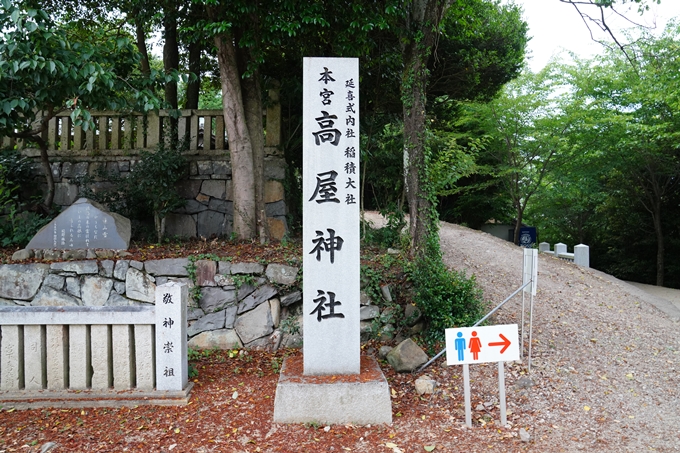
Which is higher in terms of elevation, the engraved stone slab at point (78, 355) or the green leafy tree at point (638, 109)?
the green leafy tree at point (638, 109)

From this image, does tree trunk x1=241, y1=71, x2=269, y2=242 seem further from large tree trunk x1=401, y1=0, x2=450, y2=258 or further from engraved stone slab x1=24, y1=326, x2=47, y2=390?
engraved stone slab x1=24, y1=326, x2=47, y2=390

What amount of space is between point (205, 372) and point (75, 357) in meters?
1.27

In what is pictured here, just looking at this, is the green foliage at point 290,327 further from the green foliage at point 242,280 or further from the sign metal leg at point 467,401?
the sign metal leg at point 467,401

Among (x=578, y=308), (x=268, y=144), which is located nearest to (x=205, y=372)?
(x=268, y=144)

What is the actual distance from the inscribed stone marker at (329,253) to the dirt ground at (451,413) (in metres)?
0.64

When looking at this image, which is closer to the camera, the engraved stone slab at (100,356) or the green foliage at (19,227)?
the engraved stone slab at (100,356)

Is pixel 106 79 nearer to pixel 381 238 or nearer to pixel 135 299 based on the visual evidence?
pixel 135 299

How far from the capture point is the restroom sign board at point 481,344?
383cm

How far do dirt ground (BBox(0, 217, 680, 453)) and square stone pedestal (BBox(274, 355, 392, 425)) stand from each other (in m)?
0.08

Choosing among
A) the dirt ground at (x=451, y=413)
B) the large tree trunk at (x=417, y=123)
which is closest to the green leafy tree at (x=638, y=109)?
the large tree trunk at (x=417, y=123)

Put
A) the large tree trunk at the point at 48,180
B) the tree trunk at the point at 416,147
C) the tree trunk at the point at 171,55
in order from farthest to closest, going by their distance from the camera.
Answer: the tree trunk at the point at 171,55 → the large tree trunk at the point at 48,180 → the tree trunk at the point at 416,147

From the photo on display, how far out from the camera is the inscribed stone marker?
4238mm

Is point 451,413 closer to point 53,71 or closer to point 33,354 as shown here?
point 33,354

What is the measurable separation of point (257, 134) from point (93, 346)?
3.75m
